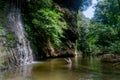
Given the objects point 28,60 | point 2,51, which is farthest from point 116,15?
point 2,51

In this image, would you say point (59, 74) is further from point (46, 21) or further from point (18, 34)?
point (46, 21)

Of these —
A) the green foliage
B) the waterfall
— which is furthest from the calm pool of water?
the green foliage

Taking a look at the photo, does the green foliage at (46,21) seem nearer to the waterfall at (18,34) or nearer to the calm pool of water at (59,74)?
the waterfall at (18,34)

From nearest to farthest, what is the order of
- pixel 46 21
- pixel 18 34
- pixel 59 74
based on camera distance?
1. pixel 59 74
2. pixel 18 34
3. pixel 46 21

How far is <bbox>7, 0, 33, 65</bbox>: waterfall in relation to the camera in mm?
17469

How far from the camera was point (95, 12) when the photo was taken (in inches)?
1877

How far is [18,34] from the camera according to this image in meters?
18.8

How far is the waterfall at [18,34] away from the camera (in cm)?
1747

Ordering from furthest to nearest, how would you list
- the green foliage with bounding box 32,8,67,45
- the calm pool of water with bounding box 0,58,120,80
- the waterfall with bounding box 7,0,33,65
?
1. the green foliage with bounding box 32,8,67,45
2. the waterfall with bounding box 7,0,33,65
3. the calm pool of water with bounding box 0,58,120,80

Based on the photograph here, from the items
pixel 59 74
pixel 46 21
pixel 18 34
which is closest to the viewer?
pixel 59 74

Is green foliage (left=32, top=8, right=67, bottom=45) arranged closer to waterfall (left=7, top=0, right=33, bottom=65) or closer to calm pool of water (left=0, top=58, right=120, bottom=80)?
waterfall (left=7, top=0, right=33, bottom=65)

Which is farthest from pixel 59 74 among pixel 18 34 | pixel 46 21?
pixel 46 21

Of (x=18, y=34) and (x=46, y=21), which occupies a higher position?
(x=46, y=21)

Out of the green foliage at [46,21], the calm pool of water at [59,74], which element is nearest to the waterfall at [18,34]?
the calm pool of water at [59,74]
